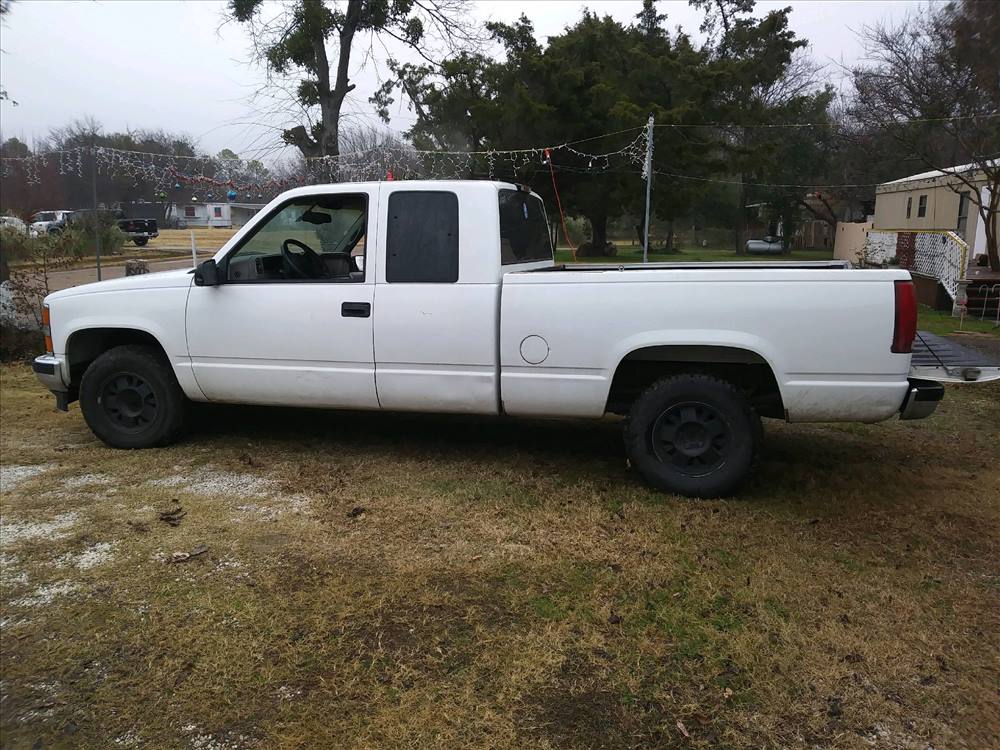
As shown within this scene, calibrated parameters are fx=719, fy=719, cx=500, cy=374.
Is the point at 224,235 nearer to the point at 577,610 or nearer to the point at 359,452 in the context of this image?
the point at 359,452

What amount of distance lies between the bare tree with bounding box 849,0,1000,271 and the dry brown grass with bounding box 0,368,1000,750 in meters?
14.4

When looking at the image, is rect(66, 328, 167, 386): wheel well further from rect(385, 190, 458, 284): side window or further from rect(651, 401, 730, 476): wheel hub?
rect(651, 401, 730, 476): wheel hub

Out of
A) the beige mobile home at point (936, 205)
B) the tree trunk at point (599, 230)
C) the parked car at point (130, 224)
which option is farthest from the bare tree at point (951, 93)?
the parked car at point (130, 224)

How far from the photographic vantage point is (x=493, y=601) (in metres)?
3.16

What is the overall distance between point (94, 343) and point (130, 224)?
372 inches

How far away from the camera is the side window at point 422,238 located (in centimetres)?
457

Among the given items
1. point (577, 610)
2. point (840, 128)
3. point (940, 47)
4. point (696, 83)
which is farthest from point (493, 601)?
point (840, 128)

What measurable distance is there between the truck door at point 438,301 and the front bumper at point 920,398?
91.6 inches

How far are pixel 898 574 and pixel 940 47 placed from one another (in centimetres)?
1822

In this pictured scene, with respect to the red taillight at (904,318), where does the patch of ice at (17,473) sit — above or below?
below

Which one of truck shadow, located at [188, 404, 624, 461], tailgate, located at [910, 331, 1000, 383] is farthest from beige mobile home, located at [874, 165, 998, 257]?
truck shadow, located at [188, 404, 624, 461]

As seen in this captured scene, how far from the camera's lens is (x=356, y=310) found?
464 centimetres

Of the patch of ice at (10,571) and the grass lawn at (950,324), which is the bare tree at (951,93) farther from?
the patch of ice at (10,571)

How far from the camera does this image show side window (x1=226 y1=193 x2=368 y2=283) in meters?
4.92
